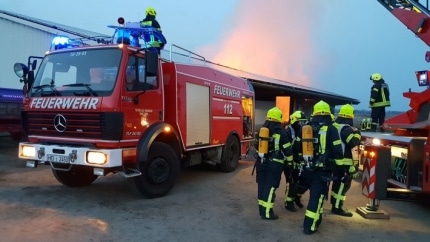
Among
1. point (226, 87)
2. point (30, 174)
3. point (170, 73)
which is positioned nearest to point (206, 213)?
point (170, 73)

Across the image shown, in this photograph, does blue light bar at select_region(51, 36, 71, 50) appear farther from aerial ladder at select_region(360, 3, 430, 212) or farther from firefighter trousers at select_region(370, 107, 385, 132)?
firefighter trousers at select_region(370, 107, 385, 132)

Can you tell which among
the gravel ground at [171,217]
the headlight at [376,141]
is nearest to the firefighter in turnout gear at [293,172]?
the gravel ground at [171,217]

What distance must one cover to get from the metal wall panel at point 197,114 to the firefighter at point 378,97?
4.23 meters

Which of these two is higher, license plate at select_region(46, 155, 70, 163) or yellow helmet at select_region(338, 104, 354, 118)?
yellow helmet at select_region(338, 104, 354, 118)

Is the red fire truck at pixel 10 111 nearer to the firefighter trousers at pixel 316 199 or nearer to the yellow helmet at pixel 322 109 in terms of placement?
the yellow helmet at pixel 322 109

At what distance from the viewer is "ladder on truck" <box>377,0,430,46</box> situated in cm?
654

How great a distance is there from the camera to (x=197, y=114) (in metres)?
7.82

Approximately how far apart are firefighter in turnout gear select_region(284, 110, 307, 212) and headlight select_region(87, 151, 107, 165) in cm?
267

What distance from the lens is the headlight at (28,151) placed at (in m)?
6.09

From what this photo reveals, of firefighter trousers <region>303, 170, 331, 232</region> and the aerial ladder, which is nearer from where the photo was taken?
firefighter trousers <region>303, 170, 331, 232</region>

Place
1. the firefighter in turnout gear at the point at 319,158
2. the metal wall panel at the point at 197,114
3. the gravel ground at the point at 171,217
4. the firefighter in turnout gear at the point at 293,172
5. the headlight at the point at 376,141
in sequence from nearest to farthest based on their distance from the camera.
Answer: the gravel ground at the point at 171,217 < the firefighter in turnout gear at the point at 319,158 < the firefighter in turnout gear at the point at 293,172 < the headlight at the point at 376,141 < the metal wall panel at the point at 197,114

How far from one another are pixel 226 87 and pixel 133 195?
3829mm

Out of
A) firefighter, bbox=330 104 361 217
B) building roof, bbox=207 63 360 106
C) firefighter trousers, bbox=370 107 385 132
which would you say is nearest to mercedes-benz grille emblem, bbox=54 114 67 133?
firefighter, bbox=330 104 361 217

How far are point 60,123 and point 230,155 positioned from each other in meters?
4.72
